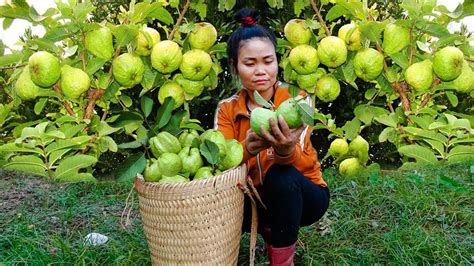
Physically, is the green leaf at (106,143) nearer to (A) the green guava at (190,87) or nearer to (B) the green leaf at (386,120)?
(A) the green guava at (190,87)

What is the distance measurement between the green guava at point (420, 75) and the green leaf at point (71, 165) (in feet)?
7.10

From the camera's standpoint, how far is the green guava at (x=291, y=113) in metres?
1.80

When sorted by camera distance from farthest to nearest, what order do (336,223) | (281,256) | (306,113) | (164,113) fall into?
(336,223) → (281,256) → (164,113) → (306,113)

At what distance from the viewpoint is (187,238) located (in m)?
1.87

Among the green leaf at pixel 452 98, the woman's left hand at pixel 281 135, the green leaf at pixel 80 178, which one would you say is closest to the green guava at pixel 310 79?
the green leaf at pixel 452 98

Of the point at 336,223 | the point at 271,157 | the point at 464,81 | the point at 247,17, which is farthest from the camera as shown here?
the point at 464,81

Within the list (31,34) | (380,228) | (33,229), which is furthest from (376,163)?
(31,34)

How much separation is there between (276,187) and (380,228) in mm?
922

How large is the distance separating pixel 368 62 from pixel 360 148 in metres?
0.59

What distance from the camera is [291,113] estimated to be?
5.91 ft

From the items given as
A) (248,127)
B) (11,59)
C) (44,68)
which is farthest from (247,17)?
(11,59)

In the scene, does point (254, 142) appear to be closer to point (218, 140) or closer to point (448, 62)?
point (218, 140)

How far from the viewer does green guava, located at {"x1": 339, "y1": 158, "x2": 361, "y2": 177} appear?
3752 millimetres

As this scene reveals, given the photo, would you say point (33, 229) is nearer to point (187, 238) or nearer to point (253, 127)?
point (187, 238)
